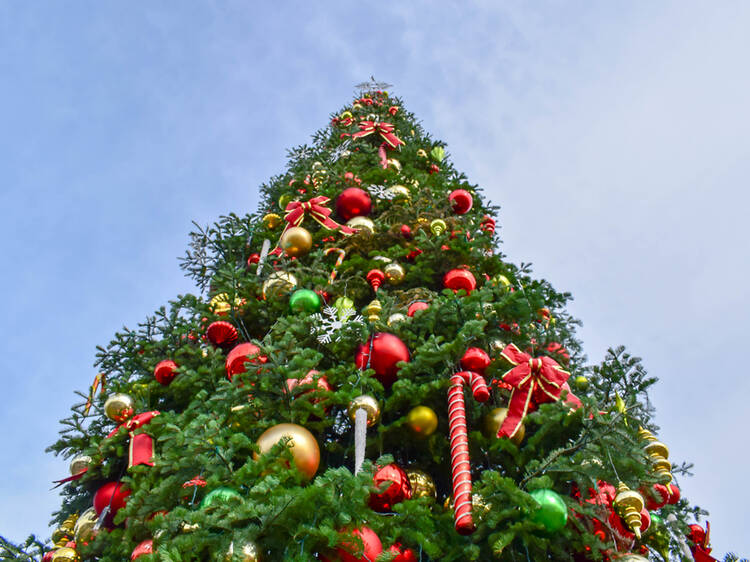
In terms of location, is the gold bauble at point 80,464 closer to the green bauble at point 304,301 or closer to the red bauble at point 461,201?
the green bauble at point 304,301

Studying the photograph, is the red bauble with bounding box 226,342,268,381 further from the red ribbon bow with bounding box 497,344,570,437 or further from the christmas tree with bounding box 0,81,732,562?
the red ribbon bow with bounding box 497,344,570,437

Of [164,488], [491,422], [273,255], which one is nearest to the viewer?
[164,488]

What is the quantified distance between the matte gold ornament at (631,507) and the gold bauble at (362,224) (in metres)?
4.96

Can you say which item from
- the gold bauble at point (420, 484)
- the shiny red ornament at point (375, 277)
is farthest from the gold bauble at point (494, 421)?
the shiny red ornament at point (375, 277)

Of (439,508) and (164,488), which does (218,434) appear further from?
(439,508)

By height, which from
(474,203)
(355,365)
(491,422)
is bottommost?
(491,422)

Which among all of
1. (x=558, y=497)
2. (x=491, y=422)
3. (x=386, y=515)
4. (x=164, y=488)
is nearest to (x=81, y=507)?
(x=164, y=488)

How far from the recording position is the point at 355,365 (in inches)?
209

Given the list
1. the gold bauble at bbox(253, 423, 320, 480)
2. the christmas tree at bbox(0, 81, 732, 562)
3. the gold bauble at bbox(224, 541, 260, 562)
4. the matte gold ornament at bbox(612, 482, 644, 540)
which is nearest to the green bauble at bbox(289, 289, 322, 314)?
the christmas tree at bbox(0, 81, 732, 562)

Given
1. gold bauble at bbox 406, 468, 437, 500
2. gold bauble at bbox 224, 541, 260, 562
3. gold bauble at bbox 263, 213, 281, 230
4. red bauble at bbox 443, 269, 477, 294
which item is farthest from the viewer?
gold bauble at bbox 263, 213, 281, 230

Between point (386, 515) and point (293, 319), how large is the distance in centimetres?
209

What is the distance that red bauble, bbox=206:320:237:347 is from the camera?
6.51 meters

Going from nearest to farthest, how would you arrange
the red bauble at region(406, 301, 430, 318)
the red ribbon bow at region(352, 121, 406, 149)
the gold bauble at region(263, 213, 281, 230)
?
the red bauble at region(406, 301, 430, 318)
the gold bauble at region(263, 213, 281, 230)
the red ribbon bow at region(352, 121, 406, 149)

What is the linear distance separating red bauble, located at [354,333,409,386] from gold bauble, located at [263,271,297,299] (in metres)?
1.59
